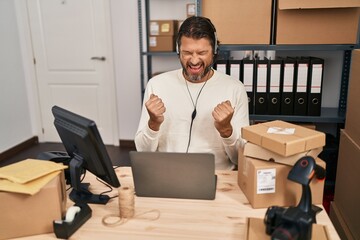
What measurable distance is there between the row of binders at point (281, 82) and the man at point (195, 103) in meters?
0.76

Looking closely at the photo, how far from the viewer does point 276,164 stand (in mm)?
1140

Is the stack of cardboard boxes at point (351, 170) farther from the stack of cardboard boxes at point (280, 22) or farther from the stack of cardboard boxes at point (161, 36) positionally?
the stack of cardboard boxes at point (161, 36)

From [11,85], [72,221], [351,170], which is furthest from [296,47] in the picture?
[11,85]

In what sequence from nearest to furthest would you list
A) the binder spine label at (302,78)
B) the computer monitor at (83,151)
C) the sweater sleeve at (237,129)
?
the computer monitor at (83,151), the sweater sleeve at (237,129), the binder spine label at (302,78)

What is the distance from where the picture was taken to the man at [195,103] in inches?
Answer: 63.1

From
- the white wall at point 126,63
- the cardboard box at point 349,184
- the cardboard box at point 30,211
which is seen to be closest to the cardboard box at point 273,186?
the cardboard box at point 30,211

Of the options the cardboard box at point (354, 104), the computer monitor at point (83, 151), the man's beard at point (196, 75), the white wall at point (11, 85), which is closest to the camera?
the computer monitor at point (83, 151)

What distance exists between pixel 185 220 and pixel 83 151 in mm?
407

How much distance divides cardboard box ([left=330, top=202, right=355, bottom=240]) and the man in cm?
78

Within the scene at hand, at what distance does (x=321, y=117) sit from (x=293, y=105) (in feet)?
0.76

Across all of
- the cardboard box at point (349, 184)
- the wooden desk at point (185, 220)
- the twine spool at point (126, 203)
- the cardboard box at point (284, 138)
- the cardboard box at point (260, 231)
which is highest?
the cardboard box at point (284, 138)

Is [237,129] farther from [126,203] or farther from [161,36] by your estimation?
[161,36]

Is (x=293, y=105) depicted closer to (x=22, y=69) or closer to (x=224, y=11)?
(x=224, y=11)

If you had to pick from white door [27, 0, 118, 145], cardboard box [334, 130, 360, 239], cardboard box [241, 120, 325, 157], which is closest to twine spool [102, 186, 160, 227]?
cardboard box [241, 120, 325, 157]
